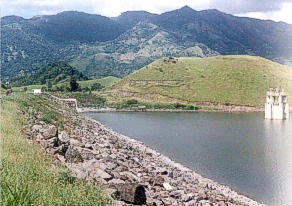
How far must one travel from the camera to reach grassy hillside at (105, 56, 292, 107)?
114 meters

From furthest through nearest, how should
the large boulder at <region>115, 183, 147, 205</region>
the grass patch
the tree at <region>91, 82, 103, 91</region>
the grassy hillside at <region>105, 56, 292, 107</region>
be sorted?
the tree at <region>91, 82, 103, 91</region> → the grassy hillside at <region>105, 56, 292, 107</region> → the large boulder at <region>115, 183, 147, 205</region> → the grass patch

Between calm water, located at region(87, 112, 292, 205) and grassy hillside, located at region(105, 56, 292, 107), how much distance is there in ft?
163

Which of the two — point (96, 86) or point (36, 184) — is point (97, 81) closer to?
point (96, 86)

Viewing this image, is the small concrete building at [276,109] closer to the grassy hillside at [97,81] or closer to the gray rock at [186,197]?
the grassy hillside at [97,81]

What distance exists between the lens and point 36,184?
992cm

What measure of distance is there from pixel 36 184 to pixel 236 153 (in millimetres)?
32501

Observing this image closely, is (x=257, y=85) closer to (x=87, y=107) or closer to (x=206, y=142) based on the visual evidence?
(x=87, y=107)

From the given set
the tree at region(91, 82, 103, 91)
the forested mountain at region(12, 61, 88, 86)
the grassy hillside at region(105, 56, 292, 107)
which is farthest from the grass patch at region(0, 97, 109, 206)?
the forested mountain at region(12, 61, 88, 86)

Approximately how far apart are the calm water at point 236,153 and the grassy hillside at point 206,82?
163ft

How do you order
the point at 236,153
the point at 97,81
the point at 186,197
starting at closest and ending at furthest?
the point at 186,197 → the point at 236,153 → the point at 97,81

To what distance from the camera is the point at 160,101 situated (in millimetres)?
112875

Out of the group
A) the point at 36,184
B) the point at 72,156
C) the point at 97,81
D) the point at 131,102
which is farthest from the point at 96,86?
the point at 36,184

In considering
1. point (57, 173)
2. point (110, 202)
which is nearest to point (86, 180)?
point (57, 173)

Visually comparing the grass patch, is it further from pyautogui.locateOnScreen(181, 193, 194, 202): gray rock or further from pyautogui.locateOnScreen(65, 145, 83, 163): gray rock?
pyautogui.locateOnScreen(181, 193, 194, 202): gray rock
